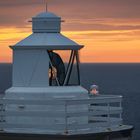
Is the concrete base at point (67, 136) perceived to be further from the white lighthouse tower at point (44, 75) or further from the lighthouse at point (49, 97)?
the white lighthouse tower at point (44, 75)

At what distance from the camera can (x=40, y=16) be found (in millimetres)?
20391

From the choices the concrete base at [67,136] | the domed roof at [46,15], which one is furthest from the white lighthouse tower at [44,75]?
the concrete base at [67,136]

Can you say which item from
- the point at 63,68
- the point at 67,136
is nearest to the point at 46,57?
the point at 63,68

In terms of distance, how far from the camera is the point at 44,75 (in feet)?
65.1

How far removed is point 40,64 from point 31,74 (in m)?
0.38

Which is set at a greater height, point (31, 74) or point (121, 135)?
point (31, 74)

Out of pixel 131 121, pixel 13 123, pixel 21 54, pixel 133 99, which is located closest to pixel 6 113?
pixel 13 123

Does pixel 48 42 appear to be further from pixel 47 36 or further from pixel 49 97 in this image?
pixel 49 97

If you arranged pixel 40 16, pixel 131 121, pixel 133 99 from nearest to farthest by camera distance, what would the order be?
pixel 40 16, pixel 131 121, pixel 133 99

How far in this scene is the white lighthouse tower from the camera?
19.6m

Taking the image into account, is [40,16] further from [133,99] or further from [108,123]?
[133,99]

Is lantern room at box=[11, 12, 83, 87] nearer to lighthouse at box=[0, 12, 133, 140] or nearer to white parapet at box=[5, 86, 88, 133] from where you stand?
lighthouse at box=[0, 12, 133, 140]

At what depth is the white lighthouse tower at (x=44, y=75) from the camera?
64.2 feet

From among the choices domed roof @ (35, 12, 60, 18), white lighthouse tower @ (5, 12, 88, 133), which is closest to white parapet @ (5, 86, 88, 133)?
white lighthouse tower @ (5, 12, 88, 133)
